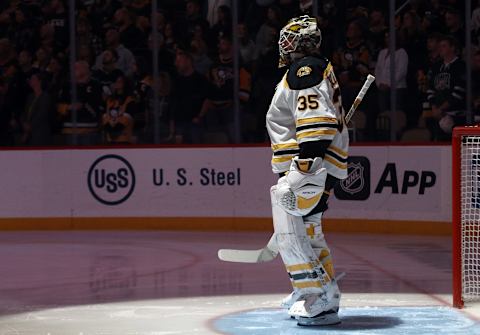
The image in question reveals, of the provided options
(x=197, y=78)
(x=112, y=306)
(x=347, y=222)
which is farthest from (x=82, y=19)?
(x=112, y=306)

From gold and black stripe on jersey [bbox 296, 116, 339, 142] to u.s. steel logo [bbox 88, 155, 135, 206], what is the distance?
6.15 metres

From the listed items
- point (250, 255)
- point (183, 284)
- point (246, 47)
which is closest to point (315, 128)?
point (250, 255)

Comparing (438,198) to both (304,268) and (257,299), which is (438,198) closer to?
(257,299)

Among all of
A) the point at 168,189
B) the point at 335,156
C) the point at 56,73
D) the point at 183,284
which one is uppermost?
the point at 56,73

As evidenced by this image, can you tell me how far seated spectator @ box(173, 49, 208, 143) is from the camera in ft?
37.7

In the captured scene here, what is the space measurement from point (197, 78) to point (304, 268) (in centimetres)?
654

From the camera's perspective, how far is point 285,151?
5289 millimetres

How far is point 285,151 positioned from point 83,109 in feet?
22.0

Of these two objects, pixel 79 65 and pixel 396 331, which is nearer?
pixel 396 331

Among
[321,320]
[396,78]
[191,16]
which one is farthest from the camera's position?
[191,16]

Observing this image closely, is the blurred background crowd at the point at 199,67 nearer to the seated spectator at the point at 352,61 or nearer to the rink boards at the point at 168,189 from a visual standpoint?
the seated spectator at the point at 352,61

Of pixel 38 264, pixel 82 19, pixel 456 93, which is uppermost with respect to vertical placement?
pixel 82 19

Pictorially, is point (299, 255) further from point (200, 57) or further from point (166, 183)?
point (200, 57)

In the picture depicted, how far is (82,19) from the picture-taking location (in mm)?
11828
